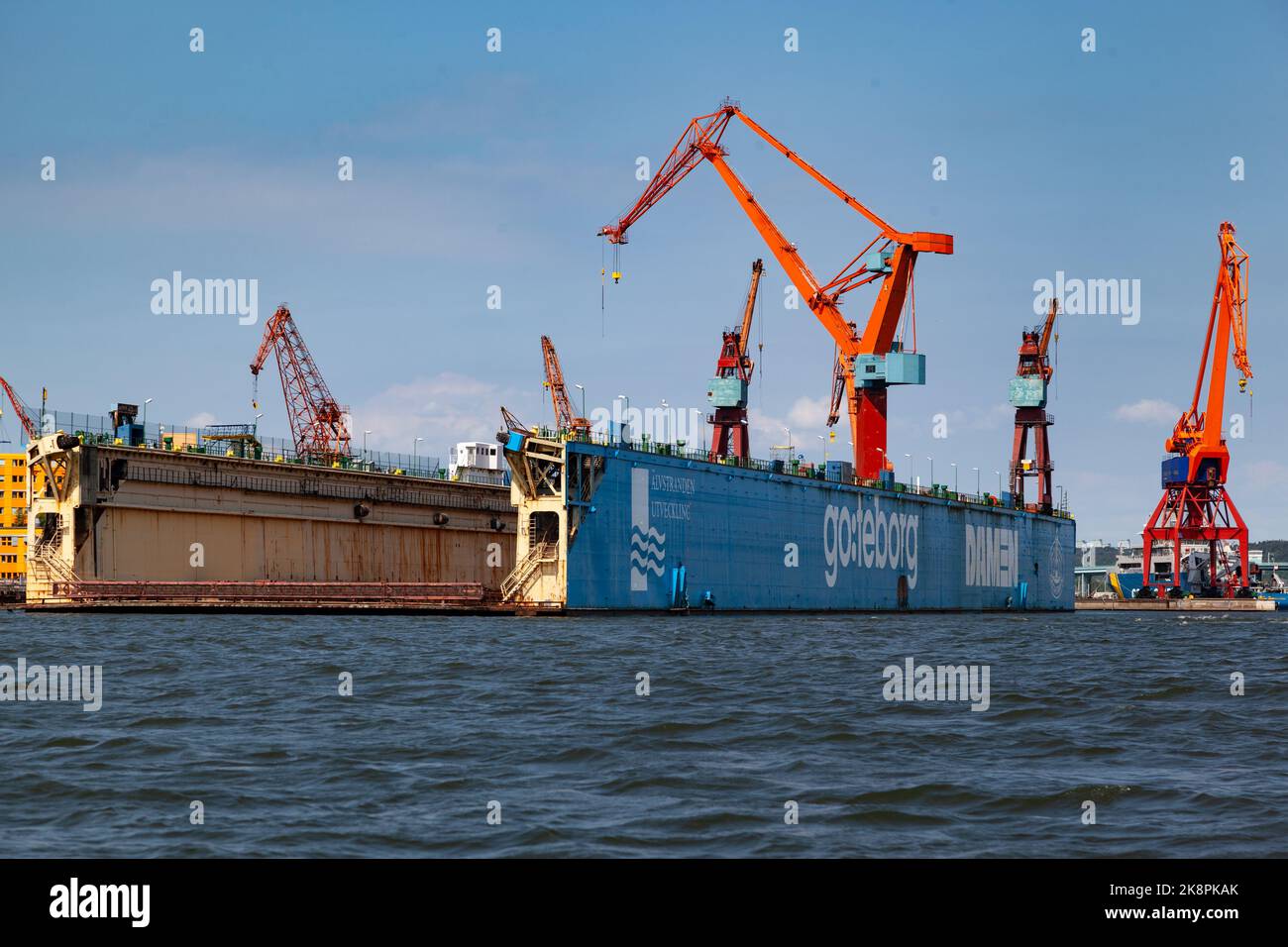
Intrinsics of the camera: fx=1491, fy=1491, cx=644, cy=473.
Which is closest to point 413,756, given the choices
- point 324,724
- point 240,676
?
point 324,724

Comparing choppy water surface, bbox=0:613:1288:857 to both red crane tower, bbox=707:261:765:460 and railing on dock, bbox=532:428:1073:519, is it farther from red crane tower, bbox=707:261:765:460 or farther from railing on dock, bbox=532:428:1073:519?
red crane tower, bbox=707:261:765:460

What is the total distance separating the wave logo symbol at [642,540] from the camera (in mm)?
88000

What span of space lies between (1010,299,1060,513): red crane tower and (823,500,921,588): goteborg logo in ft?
106

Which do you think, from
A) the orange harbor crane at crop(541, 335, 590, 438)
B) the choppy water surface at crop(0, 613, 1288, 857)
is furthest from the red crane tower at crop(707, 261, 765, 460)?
the choppy water surface at crop(0, 613, 1288, 857)

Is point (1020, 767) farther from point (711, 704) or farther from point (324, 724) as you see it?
point (324, 724)

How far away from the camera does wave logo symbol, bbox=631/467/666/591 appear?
88000mm

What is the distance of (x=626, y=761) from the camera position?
77.5 ft

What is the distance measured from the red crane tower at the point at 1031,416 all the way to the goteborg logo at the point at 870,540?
32.4 metres

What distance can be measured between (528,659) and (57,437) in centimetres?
4613

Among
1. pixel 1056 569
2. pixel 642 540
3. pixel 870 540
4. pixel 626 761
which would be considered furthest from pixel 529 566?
pixel 1056 569

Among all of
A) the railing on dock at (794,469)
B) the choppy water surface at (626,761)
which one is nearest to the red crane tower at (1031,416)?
the railing on dock at (794,469)

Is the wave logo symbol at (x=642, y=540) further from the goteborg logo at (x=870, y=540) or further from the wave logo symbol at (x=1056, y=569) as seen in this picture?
the wave logo symbol at (x=1056, y=569)
